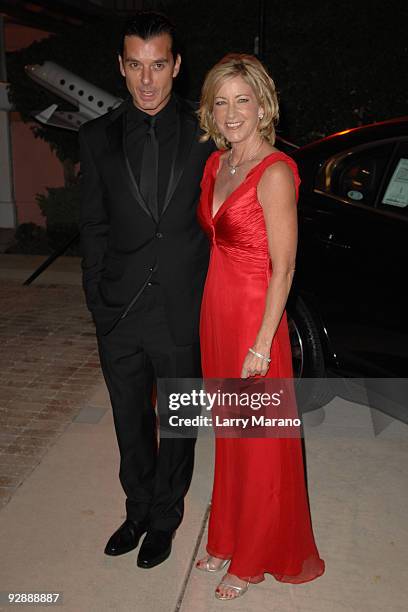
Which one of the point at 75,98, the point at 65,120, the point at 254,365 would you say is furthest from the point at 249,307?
the point at 75,98

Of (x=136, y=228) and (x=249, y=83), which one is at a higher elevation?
(x=249, y=83)

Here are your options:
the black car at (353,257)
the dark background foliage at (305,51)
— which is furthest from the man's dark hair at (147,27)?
the dark background foliage at (305,51)

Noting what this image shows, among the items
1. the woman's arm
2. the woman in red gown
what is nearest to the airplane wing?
the woman in red gown

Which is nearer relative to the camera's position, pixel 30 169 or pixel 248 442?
pixel 248 442

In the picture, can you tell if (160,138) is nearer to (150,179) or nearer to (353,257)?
(150,179)

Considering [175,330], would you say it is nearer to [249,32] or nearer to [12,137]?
[249,32]

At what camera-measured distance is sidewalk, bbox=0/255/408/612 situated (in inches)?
110

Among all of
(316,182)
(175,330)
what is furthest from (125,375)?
(316,182)

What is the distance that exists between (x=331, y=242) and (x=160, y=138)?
161 centimetres

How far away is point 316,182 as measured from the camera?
423 centimetres

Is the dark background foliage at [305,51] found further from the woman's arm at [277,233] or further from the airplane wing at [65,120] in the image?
the woman's arm at [277,233]

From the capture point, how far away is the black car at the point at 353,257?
12.3 ft

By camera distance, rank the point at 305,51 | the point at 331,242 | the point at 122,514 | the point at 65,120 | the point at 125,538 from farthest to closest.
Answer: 1. the point at 305,51
2. the point at 65,120
3. the point at 331,242
4. the point at 122,514
5. the point at 125,538

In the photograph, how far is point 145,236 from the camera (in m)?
2.71
